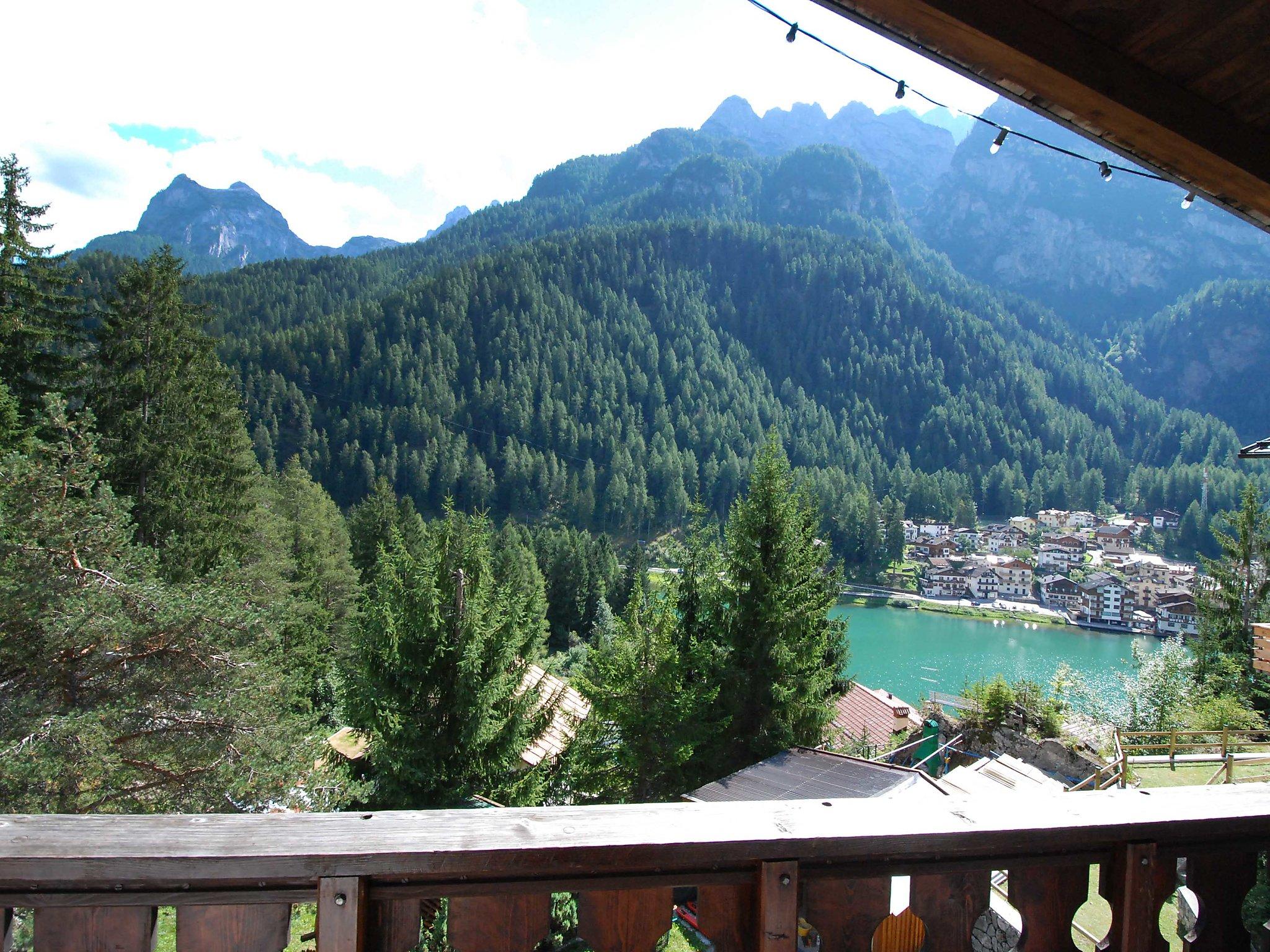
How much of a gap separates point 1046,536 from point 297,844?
10101 centimetres

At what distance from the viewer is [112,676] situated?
791 centimetres

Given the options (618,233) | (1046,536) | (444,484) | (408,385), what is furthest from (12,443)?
(618,233)

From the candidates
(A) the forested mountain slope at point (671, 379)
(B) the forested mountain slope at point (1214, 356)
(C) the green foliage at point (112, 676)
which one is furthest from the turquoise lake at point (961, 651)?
(B) the forested mountain slope at point (1214, 356)

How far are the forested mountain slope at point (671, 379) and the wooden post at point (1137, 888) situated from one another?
60.8m

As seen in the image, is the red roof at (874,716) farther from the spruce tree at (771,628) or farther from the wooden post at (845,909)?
the wooden post at (845,909)

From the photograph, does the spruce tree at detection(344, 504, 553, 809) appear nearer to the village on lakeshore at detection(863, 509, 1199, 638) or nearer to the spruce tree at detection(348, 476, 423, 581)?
the spruce tree at detection(348, 476, 423, 581)

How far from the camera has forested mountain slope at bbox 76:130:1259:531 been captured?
8775cm

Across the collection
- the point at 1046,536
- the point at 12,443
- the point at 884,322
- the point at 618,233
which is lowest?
the point at 1046,536

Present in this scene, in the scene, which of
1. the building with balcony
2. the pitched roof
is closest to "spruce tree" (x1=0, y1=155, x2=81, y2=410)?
the pitched roof

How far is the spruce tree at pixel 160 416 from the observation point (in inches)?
576

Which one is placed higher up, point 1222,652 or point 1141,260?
point 1141,260

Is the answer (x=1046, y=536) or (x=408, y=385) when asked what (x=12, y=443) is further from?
(x=1046, y=536)

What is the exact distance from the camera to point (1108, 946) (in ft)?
4.07

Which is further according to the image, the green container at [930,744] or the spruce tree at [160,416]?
the green container at [930,744]
